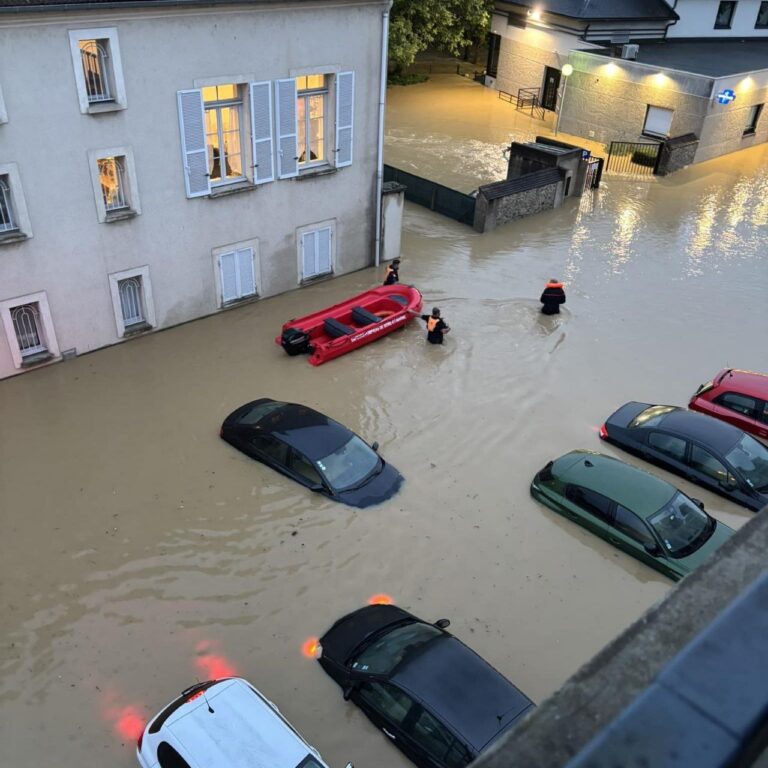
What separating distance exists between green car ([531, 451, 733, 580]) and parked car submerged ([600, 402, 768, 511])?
849 millimetres

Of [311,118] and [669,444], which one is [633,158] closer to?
[311,118]

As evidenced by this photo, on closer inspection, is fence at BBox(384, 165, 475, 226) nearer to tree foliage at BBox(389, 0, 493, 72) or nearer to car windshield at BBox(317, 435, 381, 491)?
tree foliage at BBox(389, 0, 493, 72)

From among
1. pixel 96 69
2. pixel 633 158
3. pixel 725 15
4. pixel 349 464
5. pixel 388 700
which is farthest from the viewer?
pixel 725 15

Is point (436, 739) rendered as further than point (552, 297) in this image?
No

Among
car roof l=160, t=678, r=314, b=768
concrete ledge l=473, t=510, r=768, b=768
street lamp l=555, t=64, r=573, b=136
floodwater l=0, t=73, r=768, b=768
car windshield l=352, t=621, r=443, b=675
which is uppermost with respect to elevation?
concrete ledge l=473, t=510, r=768, b=768

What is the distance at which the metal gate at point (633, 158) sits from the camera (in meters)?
29.6

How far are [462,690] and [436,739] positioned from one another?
1.97 ft

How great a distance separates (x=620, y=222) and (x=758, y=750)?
25161 millimetres

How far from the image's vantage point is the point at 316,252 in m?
19.1

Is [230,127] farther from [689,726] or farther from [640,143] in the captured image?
[640,143]

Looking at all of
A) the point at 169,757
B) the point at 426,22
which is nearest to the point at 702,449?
the point at 169,757

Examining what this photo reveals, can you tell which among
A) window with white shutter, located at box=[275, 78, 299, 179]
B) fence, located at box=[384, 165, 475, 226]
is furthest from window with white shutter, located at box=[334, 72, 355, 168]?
fence, located at box=[384, 165, 475, 226]

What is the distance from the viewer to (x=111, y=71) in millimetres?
13781

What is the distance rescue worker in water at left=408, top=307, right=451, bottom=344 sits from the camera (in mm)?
16625
